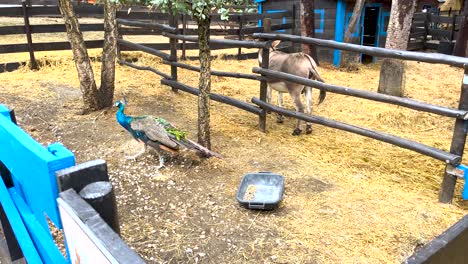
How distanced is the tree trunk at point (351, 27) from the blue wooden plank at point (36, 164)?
9482mm

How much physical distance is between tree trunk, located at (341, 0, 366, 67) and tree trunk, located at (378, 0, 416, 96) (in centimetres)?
197

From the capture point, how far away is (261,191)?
4.09m

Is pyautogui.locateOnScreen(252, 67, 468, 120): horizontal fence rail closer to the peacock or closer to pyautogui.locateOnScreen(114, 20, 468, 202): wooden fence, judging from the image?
pyautogui.locateOnScreen(114, 20, 468, 202): wooden fence

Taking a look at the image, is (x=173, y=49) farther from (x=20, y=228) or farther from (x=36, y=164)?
(x=36, y=164)

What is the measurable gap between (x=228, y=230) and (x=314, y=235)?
739 mm

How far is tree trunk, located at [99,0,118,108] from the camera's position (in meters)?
6.27

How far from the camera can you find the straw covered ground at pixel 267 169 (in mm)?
3344

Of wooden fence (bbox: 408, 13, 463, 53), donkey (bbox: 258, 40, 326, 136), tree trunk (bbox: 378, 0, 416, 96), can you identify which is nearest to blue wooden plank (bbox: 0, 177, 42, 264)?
donkey (bbox: 258, 40, 326, 136)

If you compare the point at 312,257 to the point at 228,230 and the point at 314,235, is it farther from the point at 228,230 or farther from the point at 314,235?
the point at 228,230

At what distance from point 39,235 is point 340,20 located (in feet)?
34.6

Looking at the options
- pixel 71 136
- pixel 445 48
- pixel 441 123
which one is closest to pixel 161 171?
pixel 71 136

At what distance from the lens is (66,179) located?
1280 millimetres

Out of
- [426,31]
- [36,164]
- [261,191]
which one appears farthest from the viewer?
[426,31]

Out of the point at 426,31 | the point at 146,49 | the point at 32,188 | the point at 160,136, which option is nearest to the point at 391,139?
the point at 160,136
